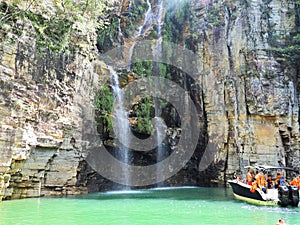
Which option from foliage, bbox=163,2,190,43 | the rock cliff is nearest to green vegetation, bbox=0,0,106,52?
the rock cliff

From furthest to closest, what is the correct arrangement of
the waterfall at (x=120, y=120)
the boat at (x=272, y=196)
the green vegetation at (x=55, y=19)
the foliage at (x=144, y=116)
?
1. the foliage at (x=144, y=116)
2. the waterfall at (x=120, y=120)
3. the green vegetation at (x=55, y=19)
4. the boat at (x=272, y=196)

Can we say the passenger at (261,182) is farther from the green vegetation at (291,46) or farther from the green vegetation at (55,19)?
the green vegetation at (291,46)

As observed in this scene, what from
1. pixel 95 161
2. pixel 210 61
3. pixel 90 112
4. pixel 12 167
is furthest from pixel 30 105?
pixel 210 61

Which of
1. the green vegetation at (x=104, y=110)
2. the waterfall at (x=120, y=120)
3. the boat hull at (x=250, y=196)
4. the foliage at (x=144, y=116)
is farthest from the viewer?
the foliage at (x=144, y=116)

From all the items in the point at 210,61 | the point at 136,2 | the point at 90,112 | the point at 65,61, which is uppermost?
the point at 136,2

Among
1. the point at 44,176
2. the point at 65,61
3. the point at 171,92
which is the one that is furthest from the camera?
the point at 171,92

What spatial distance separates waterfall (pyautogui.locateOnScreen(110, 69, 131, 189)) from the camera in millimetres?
17375

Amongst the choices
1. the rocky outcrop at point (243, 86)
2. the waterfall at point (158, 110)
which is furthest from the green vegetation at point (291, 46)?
the waterfall at point (158, 110)

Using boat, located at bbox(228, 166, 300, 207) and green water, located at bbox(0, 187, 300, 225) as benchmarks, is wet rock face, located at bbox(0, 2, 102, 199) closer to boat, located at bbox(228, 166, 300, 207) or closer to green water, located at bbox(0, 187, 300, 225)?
green water, located at bbox(0, 187, 300, 225)

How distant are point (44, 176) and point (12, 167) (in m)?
1.77

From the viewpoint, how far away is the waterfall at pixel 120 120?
17.4 m

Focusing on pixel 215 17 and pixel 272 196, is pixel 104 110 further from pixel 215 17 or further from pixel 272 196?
pixel 215 17

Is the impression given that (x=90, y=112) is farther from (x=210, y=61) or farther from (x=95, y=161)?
(x=210, y=61)

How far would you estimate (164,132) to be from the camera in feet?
66.1
